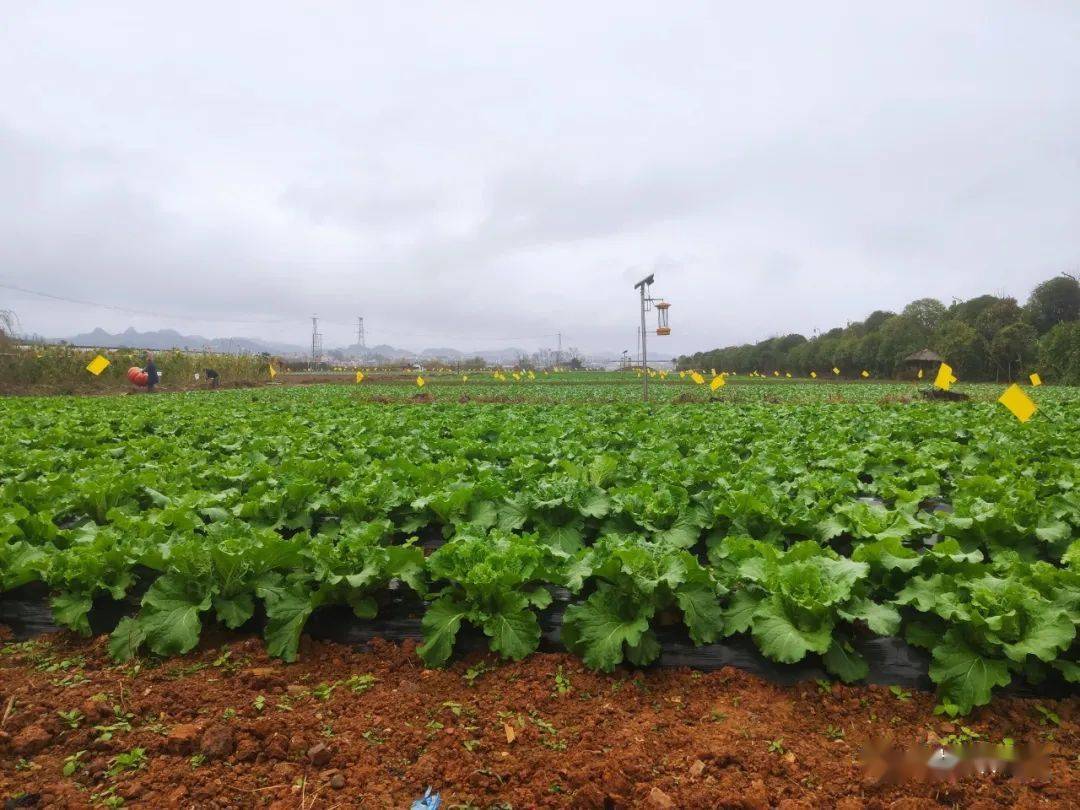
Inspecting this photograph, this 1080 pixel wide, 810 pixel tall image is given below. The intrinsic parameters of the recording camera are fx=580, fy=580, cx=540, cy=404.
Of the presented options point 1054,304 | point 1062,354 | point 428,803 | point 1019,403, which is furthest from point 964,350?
point 428,803

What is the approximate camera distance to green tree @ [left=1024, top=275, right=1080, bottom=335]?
58.5 m

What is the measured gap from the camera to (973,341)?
5072cm

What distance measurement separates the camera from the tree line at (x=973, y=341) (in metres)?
43.8

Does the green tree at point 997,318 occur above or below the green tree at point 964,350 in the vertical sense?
above

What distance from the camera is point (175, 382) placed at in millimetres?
36938

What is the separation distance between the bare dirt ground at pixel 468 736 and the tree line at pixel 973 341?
52134 millimetres

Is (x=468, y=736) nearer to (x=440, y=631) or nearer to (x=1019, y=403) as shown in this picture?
(x=440, y=631)

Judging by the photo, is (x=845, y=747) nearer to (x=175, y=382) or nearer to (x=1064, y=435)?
(x=1064, y=435)

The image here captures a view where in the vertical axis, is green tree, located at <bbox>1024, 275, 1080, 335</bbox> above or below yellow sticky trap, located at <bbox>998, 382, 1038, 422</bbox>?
above

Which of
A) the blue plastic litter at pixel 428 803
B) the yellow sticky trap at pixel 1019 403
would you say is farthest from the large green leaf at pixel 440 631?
the yellow sticky trap at pixel 1019 403

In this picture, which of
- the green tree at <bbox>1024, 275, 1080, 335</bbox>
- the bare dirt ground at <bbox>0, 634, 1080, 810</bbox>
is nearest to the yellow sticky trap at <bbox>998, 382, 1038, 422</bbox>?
the bare dirt ground at <bbox>0, 634, 1080, 810</bbox>

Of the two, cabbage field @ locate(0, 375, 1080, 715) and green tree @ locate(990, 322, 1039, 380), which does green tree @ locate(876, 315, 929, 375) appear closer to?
green tree @ locate(990, 322, 1039, 380)

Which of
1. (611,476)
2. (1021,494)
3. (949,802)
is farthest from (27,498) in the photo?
(1021,494)

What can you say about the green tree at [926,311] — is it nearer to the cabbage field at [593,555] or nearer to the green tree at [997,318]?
the green tree at [997,318]
